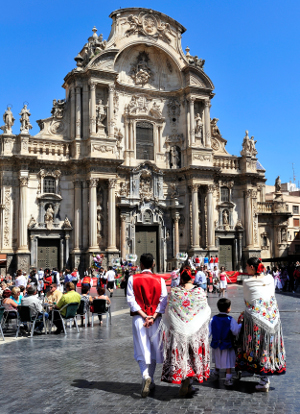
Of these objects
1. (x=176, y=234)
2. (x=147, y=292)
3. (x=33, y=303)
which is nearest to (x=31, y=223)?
(x=176, y=234)

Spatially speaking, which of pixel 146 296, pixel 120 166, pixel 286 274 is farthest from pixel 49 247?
pixel 146 296

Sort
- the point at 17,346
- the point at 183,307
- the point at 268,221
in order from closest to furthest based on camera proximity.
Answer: the point at 183,307
the point at 17,346
the point at 268,221

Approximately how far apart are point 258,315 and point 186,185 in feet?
95.9

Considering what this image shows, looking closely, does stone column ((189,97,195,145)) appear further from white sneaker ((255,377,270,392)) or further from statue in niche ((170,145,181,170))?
white sneaker ((255,377,270,392))

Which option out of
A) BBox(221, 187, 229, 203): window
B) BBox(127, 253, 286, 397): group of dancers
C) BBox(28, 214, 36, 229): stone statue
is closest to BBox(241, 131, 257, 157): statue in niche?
BBox(221, 187, 229, 203): window

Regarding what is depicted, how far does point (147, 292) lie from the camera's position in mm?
7391

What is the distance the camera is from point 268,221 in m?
42.3

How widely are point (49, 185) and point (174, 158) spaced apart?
10.6 meters

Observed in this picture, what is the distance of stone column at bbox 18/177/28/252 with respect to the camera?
30.5 metres

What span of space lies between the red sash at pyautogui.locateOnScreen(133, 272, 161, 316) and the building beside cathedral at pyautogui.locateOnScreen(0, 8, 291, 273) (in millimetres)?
24320

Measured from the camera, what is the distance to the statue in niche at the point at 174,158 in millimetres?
36875

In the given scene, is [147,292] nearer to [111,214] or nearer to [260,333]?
[260,333]

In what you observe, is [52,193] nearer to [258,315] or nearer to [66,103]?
[66,103]

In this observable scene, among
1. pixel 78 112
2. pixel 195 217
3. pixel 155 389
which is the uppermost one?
pixel 78 112
